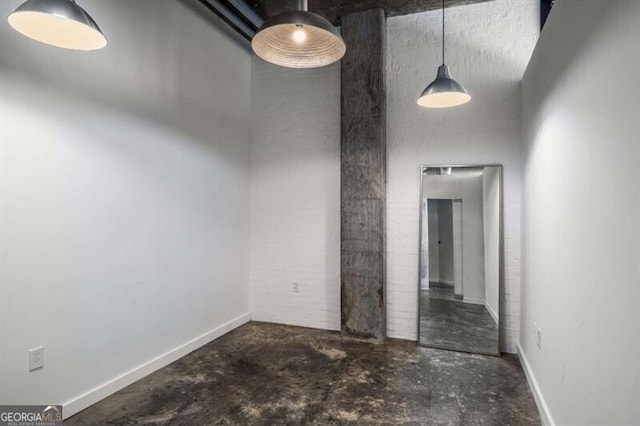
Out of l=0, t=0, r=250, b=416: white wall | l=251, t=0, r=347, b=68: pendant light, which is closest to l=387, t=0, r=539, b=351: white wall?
l=0, t=0, r=250, b=416: white wall

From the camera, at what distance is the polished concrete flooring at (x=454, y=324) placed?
3584mm

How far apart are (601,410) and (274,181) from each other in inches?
147

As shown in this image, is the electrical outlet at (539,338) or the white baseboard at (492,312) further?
the white baseboard at (492,312)

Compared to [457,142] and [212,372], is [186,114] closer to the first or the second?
[212,372]

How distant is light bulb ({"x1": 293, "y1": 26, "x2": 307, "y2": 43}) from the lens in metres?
1.88

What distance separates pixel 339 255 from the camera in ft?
13.8

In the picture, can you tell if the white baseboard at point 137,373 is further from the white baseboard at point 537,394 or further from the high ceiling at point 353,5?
the high ceiling at point 353,5

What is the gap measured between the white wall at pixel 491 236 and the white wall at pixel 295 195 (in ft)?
5.32

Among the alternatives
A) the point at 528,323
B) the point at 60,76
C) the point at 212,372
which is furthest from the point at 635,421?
the point at 60,76

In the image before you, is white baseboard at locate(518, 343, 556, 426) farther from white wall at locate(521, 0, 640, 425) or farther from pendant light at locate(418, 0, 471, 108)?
pendant light at locate(418, 0, 471, 108)

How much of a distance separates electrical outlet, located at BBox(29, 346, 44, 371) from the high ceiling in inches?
144

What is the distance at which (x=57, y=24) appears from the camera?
1.80 metres

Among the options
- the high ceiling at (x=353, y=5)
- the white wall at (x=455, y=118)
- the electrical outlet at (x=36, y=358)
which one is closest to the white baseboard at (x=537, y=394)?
the white wall at (x=455, y=118)

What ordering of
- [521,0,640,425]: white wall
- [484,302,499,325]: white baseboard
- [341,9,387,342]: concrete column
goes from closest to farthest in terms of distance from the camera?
[521,0,640,425]: white wall < [484,302,499,325]: white baseboard < [341,9,387,342]: concrete column
